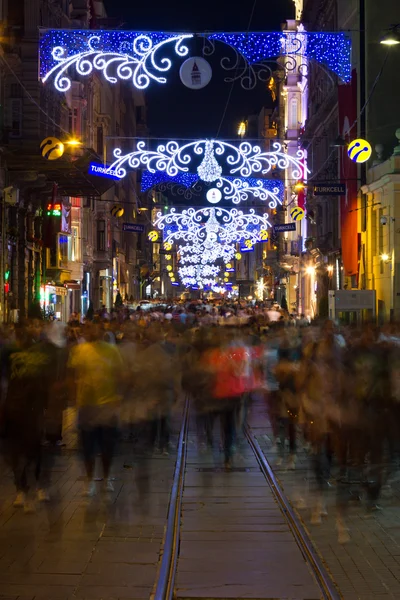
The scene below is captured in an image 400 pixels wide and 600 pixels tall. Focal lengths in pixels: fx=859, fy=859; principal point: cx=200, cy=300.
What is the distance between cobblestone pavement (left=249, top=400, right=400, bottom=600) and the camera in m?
6.79

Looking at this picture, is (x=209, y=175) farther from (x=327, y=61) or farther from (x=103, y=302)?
(x=103, y=302)

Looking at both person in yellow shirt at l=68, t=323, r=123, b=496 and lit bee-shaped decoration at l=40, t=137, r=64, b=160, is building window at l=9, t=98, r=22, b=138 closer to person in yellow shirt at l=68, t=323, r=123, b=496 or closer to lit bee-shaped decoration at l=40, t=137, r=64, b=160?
lit bee-shaped decoration at l=40, t=137, r=64, b=160

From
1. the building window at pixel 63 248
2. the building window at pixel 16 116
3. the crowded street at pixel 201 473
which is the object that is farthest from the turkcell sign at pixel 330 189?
the building window at pixel 63 248

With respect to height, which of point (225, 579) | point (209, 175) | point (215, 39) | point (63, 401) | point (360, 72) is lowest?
point (225, 579)

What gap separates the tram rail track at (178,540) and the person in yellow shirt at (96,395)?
1104 mm

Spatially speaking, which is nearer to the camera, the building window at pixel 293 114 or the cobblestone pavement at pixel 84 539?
the cobblestone pavement at pixel 84 539

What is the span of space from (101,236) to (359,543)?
52.6m

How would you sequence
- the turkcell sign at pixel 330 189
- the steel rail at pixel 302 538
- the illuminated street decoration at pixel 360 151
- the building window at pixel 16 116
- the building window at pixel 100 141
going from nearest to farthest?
1. the steel rail at pixel 302 538
2. the illuminated street decoration at pixel 360 151
3. the turkcell sign at pixel 330 189
4. the building window at pixel 16 116
5. the building window at pixel 100 141

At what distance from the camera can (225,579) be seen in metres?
6.98

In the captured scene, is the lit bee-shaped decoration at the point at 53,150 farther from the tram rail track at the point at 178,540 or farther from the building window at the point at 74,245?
the building window at the point at 74,245

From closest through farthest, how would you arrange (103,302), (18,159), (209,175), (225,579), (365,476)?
(225,579), (365,476), (209,175), (18,159), (103,302)

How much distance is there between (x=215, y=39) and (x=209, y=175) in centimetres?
767

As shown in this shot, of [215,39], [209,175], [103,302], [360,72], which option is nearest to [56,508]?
[215,39]

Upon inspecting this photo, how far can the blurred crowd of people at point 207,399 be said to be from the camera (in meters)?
9.59
